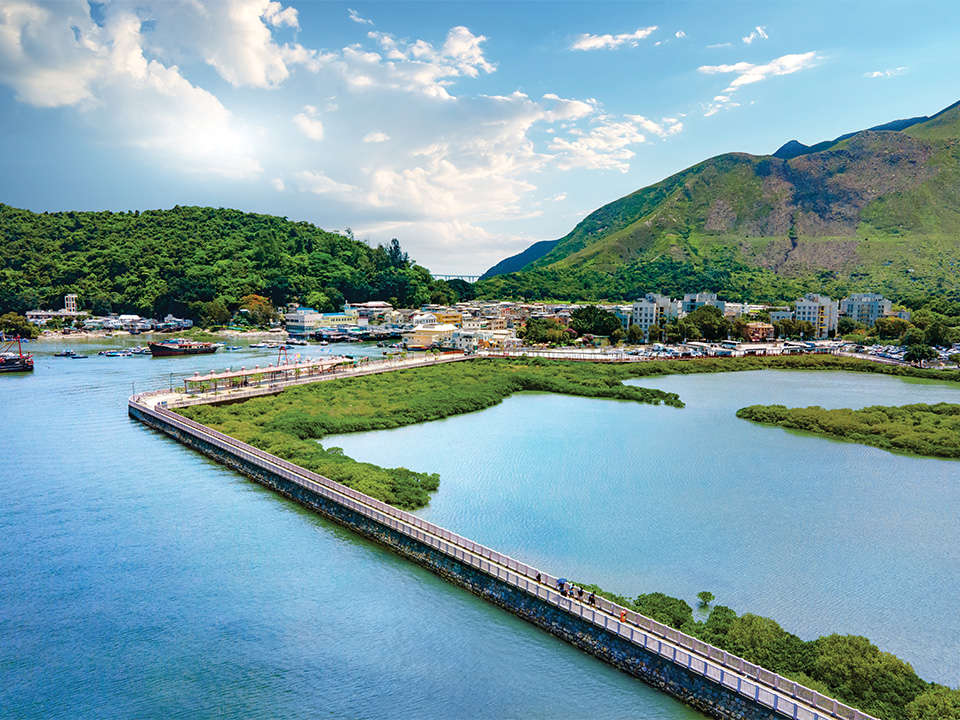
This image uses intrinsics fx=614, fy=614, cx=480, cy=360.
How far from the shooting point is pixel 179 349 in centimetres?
6544

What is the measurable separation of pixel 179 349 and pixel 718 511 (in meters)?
59.7

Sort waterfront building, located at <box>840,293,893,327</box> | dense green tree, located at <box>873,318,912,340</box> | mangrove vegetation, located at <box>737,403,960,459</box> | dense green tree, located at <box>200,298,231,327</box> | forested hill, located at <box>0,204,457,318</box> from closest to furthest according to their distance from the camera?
mangrove vegetation, located at <box>737,403,960,459</box> → dense green tree, located at <box>873,318,912,340</box> → waterfront building, located at <box>840,293,893,327</box> → dense green tree, located at <box>200,298,231,327</box> → forested hill, located at <box>0,204,457,318</box>

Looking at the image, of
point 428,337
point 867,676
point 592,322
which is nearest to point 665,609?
point 867,676

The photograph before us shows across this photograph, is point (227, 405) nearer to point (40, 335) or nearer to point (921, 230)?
point (40, 335)

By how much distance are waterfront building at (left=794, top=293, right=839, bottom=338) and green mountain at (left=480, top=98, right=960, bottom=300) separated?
36158mm

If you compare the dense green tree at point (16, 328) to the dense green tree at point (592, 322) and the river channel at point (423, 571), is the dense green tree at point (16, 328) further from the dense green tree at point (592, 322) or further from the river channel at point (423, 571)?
the dense green tree at point (592, 322)

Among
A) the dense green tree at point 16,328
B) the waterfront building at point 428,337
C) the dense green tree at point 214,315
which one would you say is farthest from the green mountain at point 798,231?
the dense green tree at point 16,328

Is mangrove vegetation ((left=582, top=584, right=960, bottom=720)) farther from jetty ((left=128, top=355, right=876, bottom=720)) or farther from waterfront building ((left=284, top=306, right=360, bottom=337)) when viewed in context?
waterfront building ((left=284, top=306, right=360, bottom=337))

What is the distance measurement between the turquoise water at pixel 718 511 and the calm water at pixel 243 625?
1641 mm

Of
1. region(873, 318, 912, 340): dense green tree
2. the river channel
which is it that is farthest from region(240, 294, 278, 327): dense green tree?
region(873, 318, 912, 340): dense green tree

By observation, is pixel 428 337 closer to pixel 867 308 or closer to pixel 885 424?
pixel 885 424

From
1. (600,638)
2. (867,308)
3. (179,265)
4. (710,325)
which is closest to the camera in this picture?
(600,638)

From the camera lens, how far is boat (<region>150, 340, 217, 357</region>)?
6425cm

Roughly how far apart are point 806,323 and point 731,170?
124008mm
